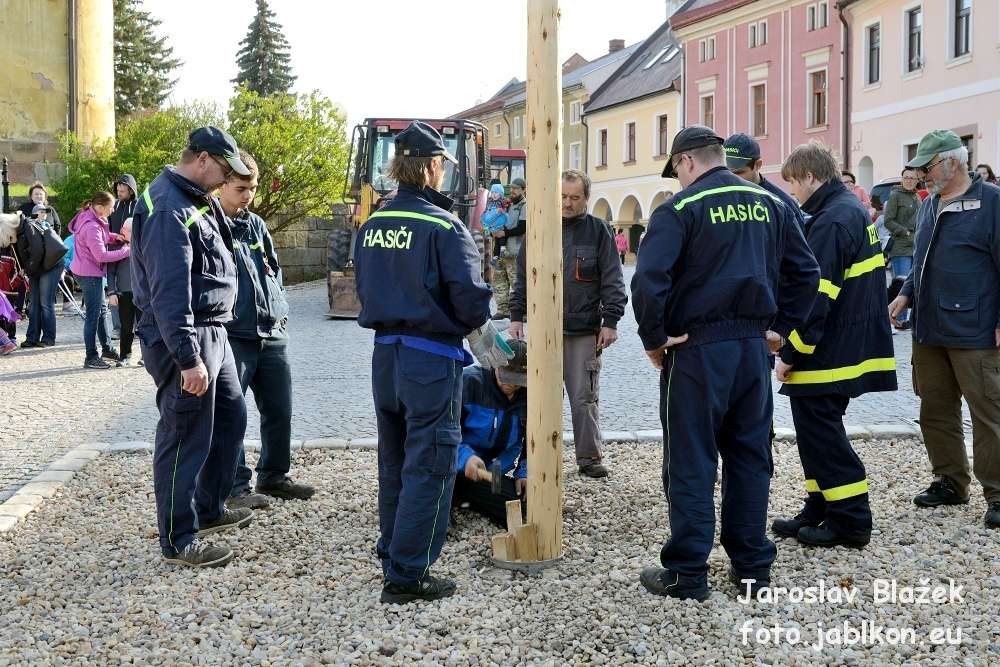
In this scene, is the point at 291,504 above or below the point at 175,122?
below

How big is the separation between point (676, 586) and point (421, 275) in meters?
1.62

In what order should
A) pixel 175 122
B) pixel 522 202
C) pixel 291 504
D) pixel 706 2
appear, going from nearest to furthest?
1. pixel 291 504
2. pixel 522 202
3. pixel 175 122
4. pixel 706 2

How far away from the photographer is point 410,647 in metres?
3.88

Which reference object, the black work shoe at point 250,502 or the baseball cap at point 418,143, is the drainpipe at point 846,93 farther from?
the baseball cap at point 418,143

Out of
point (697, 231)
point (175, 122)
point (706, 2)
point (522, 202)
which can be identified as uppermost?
point (706, 2)

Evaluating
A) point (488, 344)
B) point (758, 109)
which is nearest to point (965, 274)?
point (488, 344)

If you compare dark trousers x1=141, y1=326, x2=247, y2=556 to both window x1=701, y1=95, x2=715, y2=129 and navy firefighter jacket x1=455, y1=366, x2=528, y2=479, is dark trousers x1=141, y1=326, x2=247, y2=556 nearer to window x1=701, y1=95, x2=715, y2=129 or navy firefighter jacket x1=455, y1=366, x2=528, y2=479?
navy firefighter jacket x1=455, y1=366, x2=528, y2=479

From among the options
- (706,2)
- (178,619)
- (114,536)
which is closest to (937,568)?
(178,619)

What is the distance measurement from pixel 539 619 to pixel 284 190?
20480 mm

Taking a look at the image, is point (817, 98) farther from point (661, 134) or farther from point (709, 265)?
point (709, 265)

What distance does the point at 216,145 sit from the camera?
4.76m

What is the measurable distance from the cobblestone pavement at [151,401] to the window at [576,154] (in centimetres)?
4120

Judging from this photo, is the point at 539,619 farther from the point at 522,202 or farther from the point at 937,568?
the point at 522,202

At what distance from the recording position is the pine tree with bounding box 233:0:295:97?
6200cm
